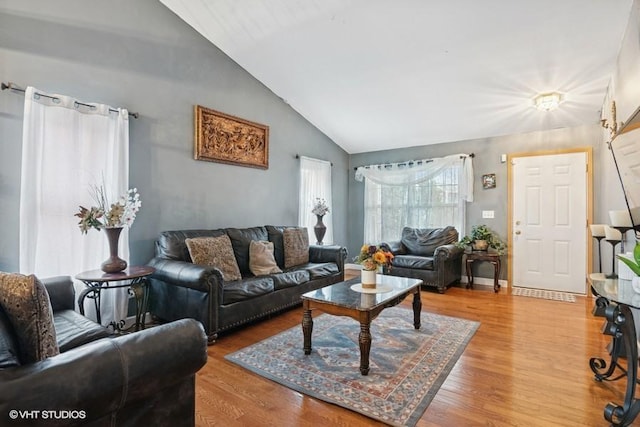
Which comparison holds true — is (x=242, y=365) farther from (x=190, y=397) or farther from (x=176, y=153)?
(x=176, y=153)

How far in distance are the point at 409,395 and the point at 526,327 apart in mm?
1865

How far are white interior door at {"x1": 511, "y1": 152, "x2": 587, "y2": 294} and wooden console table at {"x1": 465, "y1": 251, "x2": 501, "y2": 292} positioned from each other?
401mm

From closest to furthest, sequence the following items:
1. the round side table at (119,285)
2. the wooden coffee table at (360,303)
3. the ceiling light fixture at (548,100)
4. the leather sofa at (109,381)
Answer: the leather sofa at (109,381), the wooden coffee table at (360,303), the round side table at (119,285), the ceiling light fixture at (548,100)

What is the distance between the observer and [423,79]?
3863 millimetres

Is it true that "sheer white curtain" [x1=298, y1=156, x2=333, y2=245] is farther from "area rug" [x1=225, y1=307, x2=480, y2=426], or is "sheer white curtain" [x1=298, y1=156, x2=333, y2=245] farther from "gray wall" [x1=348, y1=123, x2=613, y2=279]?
"area rug" [x1=225, y1=307, x2=480, y2=426]

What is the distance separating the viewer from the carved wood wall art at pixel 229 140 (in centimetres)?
378

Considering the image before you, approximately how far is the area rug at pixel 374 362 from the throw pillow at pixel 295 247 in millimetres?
1069

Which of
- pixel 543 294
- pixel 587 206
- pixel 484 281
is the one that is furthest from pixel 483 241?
pixel 587 206

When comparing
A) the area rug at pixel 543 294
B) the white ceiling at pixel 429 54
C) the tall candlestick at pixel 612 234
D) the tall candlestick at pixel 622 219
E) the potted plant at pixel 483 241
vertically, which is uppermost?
the white ceiling at pixel 429 54

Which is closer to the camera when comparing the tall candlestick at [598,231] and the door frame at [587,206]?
the tall candlestick at [598,231]

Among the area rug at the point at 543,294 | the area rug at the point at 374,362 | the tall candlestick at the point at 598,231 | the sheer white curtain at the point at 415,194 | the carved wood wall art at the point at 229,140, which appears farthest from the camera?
the sheer white curtain at the point at 415,194

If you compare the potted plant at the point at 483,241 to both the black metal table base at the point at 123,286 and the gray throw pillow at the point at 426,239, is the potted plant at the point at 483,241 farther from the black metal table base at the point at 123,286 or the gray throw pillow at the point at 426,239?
the black metal table base at the point at 123,286

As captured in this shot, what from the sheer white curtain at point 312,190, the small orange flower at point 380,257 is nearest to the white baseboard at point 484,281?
the sheer white curtain at point 312,190

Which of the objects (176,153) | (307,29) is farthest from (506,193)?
(176,153)
